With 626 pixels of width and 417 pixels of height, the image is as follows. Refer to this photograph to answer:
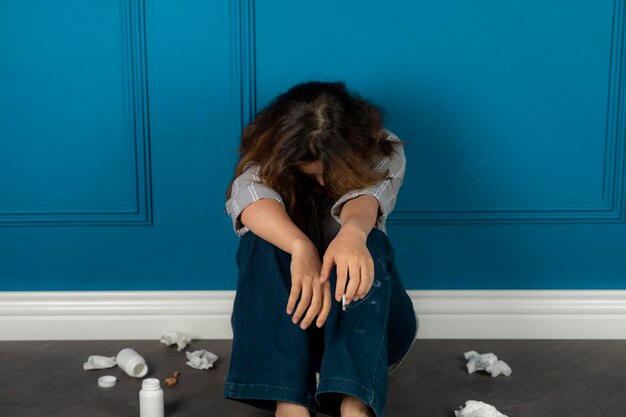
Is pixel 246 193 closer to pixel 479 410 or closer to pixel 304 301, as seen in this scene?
pixel 304 301

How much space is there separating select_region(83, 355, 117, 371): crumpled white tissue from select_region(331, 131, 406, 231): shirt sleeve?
2.88ft

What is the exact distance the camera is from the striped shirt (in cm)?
168

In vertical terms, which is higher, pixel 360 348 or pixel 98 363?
pixel 360 348

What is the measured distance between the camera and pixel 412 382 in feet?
6.80

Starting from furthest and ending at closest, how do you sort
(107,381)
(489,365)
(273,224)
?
(489,365)
(107,381)
(273,224)

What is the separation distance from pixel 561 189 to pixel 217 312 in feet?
3.85

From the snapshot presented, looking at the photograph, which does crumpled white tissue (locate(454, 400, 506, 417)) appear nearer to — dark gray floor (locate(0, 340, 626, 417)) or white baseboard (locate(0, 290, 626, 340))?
dark gray floor (locate(0, 340, 626, 417))

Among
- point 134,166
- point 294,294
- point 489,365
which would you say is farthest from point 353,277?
point 134,166

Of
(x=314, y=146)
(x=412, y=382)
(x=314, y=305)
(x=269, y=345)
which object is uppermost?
(x=314, y=146)

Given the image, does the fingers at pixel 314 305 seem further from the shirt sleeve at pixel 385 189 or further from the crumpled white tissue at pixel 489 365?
the crumpled white tissue at pixel 489 365

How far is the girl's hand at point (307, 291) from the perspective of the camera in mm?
1486

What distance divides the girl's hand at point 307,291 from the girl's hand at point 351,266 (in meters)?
0.02

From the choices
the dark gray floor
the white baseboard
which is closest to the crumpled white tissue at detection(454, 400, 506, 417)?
the dark gray floor

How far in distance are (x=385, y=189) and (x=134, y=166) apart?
955mm
